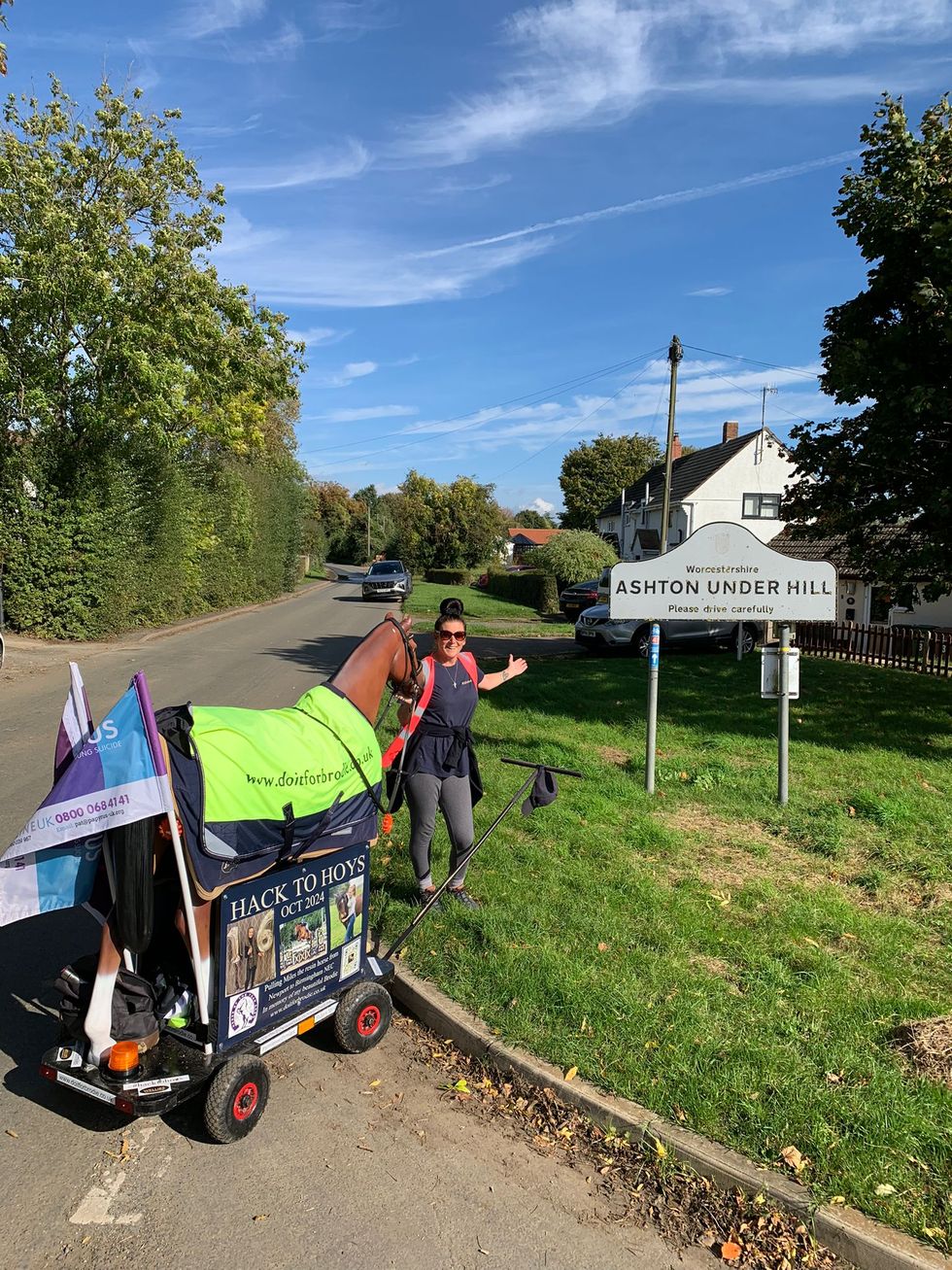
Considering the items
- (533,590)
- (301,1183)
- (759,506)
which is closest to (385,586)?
(533,590)

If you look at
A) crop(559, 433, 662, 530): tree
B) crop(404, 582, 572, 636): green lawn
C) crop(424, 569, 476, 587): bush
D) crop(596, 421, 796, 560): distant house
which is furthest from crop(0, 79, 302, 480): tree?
crop(559, 433, 662, 530): tree

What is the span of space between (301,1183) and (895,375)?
983 centimetres

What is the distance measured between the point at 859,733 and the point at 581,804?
4925mm

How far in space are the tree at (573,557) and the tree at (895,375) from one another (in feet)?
81.1

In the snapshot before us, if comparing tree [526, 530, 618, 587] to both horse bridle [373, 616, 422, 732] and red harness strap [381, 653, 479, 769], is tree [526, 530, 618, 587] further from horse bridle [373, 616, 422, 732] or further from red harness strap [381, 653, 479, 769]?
horse bridle [373, 616, 422, 732]

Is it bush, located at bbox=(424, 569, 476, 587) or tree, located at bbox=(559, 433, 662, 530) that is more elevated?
tree, located at bbox=(559, 433, 662, 530)

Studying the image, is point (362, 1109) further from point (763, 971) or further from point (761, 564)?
point (761, 564)

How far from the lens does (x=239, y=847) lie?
10.3ft

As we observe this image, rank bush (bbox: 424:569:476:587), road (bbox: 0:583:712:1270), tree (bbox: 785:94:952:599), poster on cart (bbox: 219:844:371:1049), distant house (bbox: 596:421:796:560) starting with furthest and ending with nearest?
bush (bbox: 424:569:476:587) < distant house (bbox: 596:421:796:560) < tree (bbox: 785:94:952:599) < poster on cart (bbox: 219:844:371:1049) < road (bbox: 0:583:712:1270)

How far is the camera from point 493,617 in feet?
98.8

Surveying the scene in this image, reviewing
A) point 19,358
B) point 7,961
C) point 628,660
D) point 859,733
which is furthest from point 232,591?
point 7,961

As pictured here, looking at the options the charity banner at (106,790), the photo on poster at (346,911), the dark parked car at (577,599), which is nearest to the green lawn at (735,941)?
the photo on poster at (346,911)

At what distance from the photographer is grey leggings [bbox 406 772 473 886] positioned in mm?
4848

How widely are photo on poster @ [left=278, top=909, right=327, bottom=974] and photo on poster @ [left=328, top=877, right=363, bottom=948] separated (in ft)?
0.19
